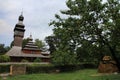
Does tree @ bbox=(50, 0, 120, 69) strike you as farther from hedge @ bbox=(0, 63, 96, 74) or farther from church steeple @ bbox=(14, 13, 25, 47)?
church steeple @ bbox=(14, 13, 25, 47)

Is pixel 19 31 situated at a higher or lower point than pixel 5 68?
higher

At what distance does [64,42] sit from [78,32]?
1.52 metres

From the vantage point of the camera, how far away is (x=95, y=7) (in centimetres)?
1725

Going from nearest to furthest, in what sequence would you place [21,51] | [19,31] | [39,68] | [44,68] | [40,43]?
[39,68] < [44,68] < [21,51] < [19,31] < [40,43]

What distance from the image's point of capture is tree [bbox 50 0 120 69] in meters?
17.2

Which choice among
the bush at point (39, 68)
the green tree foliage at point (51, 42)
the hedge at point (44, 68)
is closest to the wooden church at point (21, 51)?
the hedge at point (44, 68)

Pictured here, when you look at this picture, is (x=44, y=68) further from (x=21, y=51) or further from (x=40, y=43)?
(x=40, y=43)

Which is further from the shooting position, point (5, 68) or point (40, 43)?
point (40, 43)

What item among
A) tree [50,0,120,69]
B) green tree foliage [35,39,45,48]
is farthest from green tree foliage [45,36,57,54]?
tree [50,0,120,69]

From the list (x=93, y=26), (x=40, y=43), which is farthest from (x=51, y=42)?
(x=93, y=26)

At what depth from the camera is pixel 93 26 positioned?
17188mm

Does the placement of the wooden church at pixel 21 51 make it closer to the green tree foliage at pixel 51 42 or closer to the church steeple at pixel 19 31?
the church steeple at pixel 19 31

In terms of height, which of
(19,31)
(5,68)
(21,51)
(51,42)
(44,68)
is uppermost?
(19,31)

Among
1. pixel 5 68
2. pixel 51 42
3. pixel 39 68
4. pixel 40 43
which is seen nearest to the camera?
pixel 5 68
